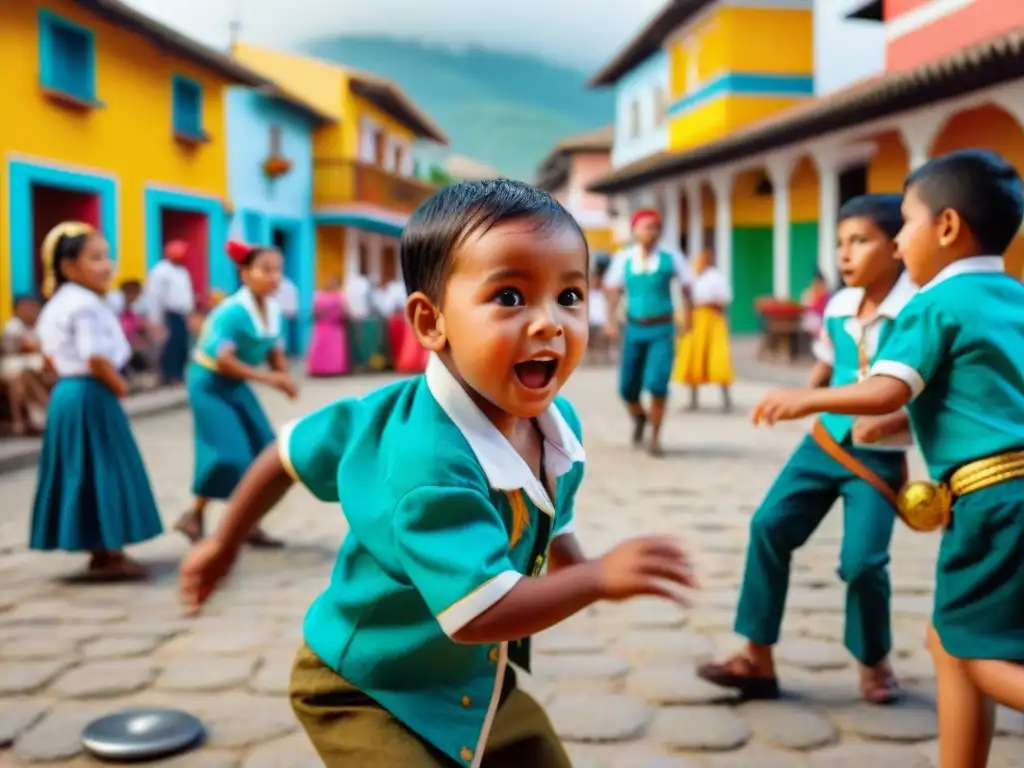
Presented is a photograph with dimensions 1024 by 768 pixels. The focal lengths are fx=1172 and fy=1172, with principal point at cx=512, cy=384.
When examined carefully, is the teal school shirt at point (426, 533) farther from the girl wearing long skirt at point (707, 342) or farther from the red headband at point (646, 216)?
the girl wearing long skirt at point (707, 342)

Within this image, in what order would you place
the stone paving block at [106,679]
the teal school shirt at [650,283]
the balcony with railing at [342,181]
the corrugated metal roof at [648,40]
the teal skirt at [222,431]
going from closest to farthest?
the stone paving block at [106,679]
the teal skirt at [222,431]
the teal school shirt at [650,283]
the corrugated metal roof at [648,40]
the balcony with railing at [342,181]

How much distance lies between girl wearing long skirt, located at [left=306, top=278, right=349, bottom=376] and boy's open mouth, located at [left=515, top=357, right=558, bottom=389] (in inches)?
669

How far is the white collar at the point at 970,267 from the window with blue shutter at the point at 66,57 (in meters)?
13.6

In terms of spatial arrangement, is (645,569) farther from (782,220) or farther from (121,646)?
(782,220)

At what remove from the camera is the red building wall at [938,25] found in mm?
11531

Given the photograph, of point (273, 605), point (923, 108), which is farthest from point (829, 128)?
point (273, 605)

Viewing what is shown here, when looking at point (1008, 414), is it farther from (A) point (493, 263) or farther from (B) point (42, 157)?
(B) point (42, 157)

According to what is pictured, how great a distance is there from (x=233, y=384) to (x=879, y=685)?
3486mm

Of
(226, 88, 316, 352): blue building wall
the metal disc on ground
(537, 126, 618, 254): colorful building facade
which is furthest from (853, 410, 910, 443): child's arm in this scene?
(537, 126, 618, 254): colorful building facade

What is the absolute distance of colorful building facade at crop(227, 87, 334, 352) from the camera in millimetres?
22312

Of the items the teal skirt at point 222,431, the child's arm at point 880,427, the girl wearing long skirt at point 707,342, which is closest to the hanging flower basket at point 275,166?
the girl wearing long skirt at point 707,342

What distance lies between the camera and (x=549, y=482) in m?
1.92

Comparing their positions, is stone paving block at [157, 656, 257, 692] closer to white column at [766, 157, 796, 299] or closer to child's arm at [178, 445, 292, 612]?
child's arm at [178, 445, 292, 612]

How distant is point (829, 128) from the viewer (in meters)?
16.6
